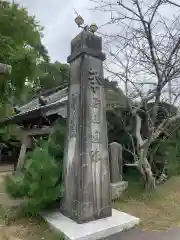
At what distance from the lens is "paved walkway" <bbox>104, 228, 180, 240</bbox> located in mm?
3845

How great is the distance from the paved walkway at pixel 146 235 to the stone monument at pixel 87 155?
0.14 metres

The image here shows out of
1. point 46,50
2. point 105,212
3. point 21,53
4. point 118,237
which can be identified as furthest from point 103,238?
point 46,50

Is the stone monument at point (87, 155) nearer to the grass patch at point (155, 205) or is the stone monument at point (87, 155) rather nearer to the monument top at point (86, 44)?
the monument top at point (86, 44)

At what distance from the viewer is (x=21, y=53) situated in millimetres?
11641

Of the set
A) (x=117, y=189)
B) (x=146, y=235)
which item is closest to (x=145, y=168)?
(x=117, y=189)

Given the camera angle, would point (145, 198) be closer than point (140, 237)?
No

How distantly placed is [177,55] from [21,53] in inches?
335

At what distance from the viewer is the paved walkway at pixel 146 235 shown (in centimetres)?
385

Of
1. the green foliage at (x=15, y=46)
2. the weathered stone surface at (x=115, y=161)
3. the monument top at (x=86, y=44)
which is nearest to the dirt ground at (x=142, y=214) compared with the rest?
the weathered stone surface at (x=115, y=161)

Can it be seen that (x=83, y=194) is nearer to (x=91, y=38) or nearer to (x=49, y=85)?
(x=91, y=38)

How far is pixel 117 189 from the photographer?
6.05 meters

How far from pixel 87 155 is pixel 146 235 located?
1.83 metres

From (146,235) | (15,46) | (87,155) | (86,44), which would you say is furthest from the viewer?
(15,46)

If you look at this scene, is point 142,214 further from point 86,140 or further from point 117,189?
point 86,140
